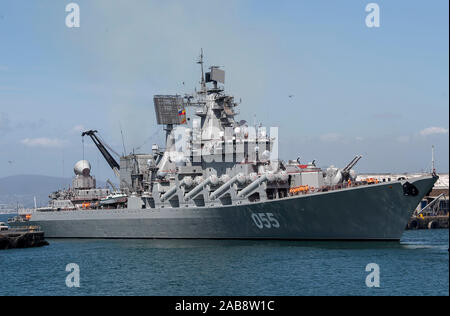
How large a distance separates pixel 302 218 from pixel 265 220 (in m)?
2.58

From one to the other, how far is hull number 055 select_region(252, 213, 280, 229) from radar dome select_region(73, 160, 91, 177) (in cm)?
2519

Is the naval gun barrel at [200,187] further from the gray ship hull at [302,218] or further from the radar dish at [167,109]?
the radar dish at [167,109]

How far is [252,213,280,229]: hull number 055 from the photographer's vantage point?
3762 cm

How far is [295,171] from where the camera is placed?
130 feet

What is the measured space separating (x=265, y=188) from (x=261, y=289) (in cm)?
1378

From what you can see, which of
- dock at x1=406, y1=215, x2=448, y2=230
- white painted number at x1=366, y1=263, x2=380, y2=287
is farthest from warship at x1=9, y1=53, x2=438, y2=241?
dock at x1=406, y1=215, x2=448, y2=230

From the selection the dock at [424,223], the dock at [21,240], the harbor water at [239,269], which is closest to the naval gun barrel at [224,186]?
the harbor water at [239,269]

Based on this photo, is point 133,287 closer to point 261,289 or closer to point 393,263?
point 261,289

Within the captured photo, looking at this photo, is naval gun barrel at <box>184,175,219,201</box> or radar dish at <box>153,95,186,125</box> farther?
radar dish at <box>153,95,186,125</box>

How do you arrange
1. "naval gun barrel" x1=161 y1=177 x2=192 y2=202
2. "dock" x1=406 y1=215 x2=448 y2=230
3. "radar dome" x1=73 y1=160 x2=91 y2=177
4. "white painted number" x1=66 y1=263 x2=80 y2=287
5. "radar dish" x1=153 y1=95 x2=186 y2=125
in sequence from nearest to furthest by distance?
1. "white painted number" x1=66 y1=263 x2=80 y2=287
2. "naval gun barrel" x1=161 y1=177 x2=192 y2=202
3. "radar dish" x1=153 y1=95 x2=186 y2=125
4. "dock" x1=406 y1=215 x2=448 y2=230
5. "radar dome" x1=73 y1=160 x2=91 y2=177

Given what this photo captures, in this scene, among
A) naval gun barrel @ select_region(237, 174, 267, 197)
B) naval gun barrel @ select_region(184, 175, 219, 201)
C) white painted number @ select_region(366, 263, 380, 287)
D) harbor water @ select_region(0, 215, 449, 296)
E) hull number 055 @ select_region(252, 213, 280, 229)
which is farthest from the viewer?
naval gun barrel @ select_region(184, 175, 219, 201)

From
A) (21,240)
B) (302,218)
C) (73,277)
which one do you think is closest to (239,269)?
(73,277)

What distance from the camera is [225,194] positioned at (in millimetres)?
40125

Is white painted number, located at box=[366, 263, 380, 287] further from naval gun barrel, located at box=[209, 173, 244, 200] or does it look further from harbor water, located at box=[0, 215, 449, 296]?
naval gun barrel, located at box=[209, 173, 244, 200]
